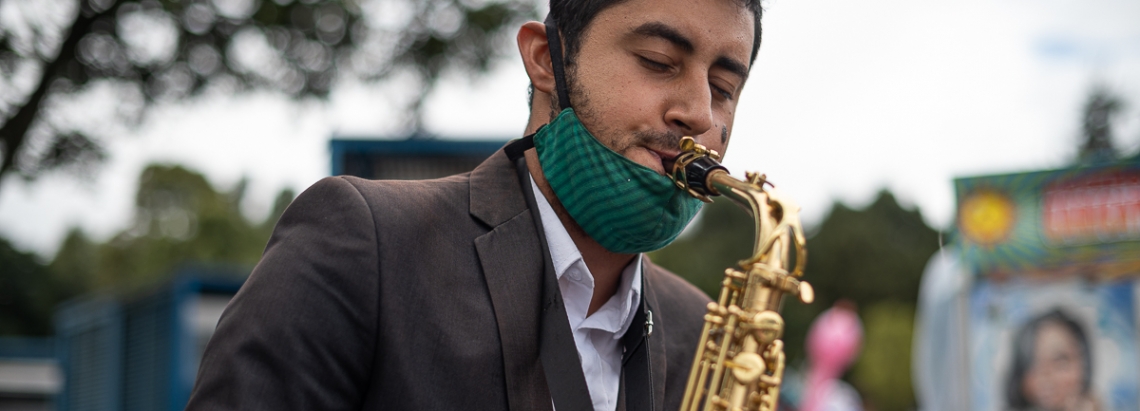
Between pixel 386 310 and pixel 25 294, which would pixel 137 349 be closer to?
pixel 386 310

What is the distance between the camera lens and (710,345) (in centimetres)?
235

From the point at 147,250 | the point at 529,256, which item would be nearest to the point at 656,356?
the point at 529,256

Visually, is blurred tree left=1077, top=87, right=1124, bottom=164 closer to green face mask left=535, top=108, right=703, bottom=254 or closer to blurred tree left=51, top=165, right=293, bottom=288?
blurred tree left=51, top=165, right=293, bottom=288

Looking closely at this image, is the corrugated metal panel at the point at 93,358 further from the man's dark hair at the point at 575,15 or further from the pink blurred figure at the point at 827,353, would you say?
the man's dark hair at the point at 575,15

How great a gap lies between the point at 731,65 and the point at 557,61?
1.51ft

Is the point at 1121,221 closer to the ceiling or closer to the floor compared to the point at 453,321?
closer to the ceiling

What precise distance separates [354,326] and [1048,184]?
9343 mm

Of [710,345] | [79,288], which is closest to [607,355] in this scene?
[710,345]

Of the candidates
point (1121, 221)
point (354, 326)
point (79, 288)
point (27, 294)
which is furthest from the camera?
point (79, 288)

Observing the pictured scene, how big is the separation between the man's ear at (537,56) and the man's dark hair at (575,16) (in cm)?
6

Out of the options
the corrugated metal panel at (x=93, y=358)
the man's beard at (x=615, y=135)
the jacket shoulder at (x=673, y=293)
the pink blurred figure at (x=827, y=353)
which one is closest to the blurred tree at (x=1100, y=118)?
the pink blurred figure at (x=827, y=353)

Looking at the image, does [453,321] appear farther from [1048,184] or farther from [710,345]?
[1048,184]

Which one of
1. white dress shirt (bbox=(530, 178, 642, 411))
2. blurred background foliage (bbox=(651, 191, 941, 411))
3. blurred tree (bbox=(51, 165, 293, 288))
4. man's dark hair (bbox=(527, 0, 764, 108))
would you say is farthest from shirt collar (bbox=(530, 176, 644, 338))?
blurred tree (bbox=(51, 165, 293, 288))

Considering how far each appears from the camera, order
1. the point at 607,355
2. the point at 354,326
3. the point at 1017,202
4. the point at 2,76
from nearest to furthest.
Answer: the point at 354,326 < the point at 607,355 < the point at 2,76 < the point at 1017,202
